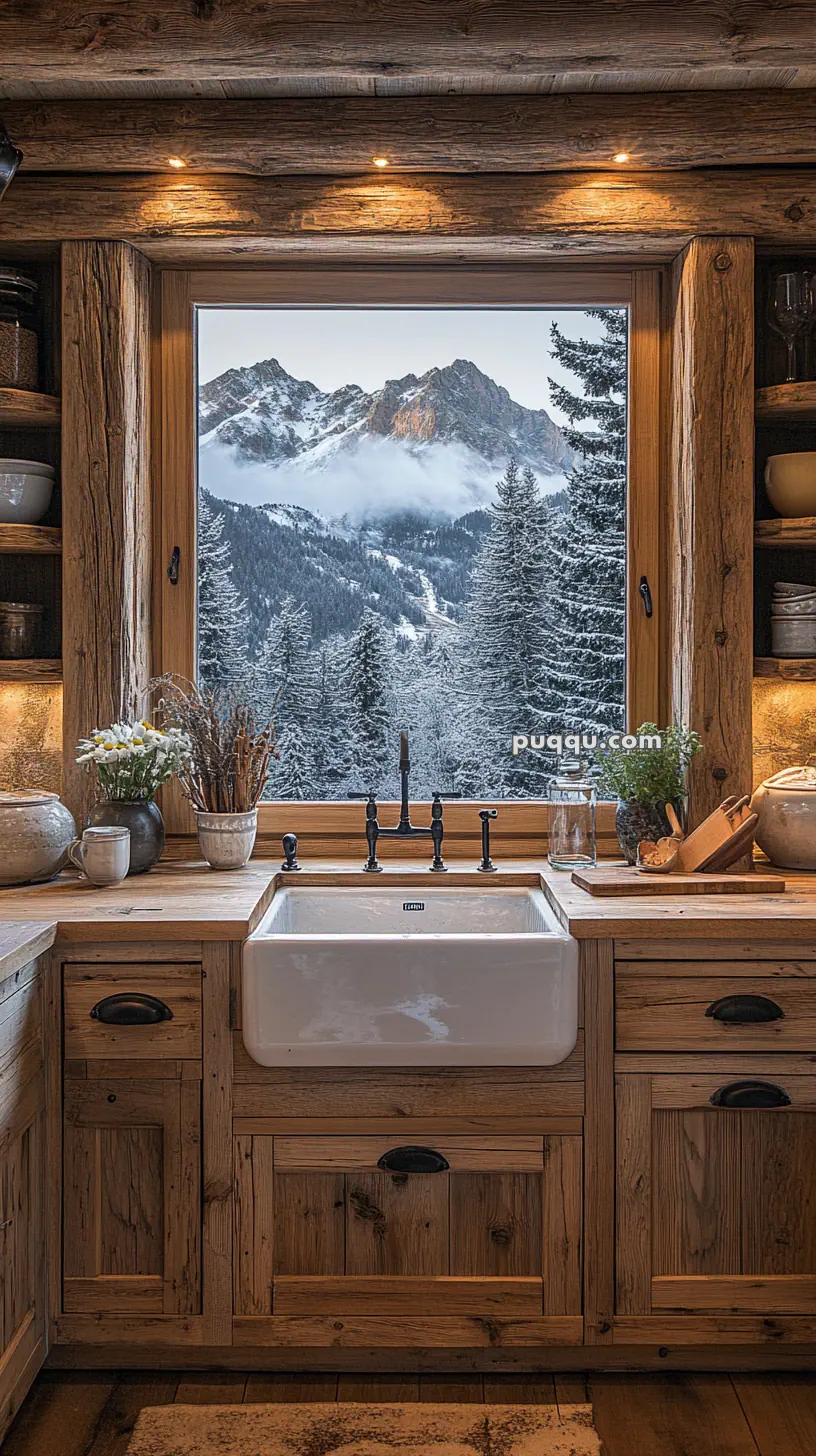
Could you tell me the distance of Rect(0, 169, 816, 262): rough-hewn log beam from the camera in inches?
104

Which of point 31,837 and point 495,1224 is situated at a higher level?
point 31,837

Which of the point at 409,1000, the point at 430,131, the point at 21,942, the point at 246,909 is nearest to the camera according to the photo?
the point at 21,942

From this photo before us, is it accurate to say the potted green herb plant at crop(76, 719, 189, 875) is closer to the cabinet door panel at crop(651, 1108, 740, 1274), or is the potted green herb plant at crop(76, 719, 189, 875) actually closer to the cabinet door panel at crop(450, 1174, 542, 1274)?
the cabinet door panel at crop(450, 1174, 542, 1274)

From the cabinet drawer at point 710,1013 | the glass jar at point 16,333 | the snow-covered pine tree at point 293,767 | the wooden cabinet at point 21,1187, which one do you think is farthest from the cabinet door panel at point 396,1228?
the glass jar at point 16,333

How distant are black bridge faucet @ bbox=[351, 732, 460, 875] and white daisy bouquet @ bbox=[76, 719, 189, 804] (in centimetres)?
46

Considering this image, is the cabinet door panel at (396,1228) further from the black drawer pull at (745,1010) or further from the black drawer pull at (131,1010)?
the black drawer pull at (745,1010)

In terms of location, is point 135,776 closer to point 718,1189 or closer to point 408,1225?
point 408,1225

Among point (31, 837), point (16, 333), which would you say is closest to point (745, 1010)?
point (31, 837)

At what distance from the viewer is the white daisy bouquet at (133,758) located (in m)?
2.56

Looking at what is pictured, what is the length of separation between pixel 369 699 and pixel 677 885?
38.5 inches

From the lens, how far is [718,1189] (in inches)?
85.7

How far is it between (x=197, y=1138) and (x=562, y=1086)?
732 millimetres

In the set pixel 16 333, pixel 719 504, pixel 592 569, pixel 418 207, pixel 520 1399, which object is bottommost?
pixel 520 1399

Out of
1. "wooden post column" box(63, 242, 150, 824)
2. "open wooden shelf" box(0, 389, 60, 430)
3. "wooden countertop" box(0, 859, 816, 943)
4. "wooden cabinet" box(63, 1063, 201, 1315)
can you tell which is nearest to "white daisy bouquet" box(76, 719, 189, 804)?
"wooden post column" box(63, 242, 150, 824)
